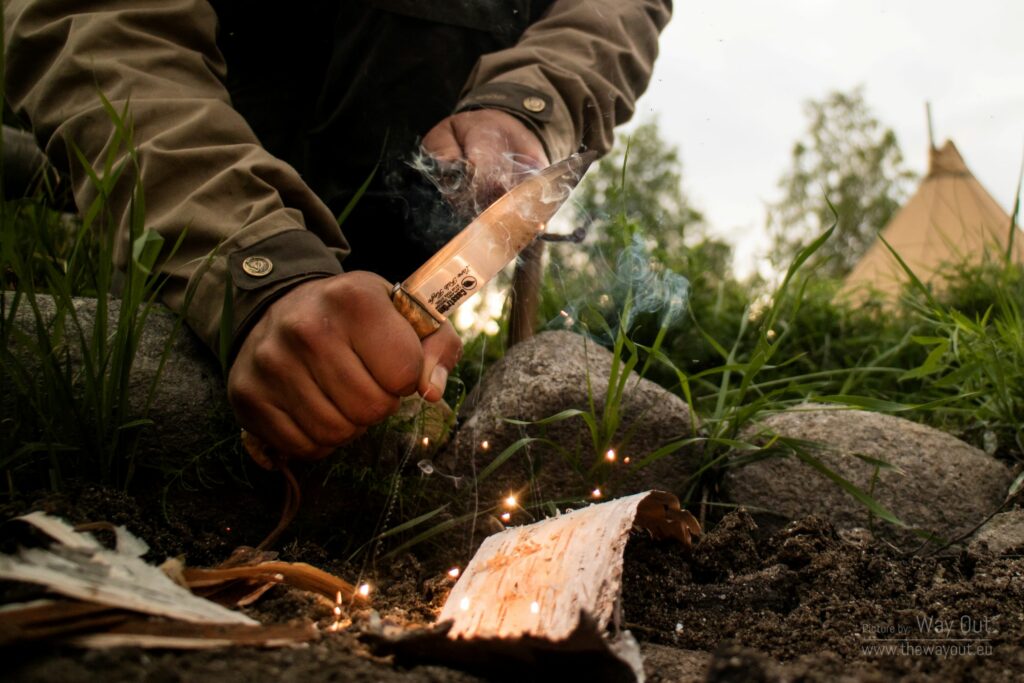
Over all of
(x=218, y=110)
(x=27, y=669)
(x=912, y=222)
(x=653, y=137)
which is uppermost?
(x=218, y=110)

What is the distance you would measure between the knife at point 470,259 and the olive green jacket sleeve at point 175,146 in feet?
0.70

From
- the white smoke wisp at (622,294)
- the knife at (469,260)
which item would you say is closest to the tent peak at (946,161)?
the white smoke wisp at (622,294)

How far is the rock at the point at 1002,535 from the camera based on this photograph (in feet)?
6.04

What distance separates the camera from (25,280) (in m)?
1.59

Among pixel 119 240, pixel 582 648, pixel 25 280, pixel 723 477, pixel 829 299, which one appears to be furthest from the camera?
pixel 829 299

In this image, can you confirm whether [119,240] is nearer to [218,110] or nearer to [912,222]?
[218,110]

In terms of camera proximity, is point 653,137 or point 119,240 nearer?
point 119,240

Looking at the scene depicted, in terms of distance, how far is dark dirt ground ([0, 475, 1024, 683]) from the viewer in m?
1.11

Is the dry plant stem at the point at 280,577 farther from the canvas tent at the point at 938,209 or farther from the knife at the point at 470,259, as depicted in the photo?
the canvas tent at the point at 938,209

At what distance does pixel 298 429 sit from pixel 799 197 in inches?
525

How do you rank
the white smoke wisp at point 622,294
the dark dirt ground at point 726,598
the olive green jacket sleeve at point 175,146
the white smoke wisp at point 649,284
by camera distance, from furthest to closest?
the white smoke wisp at point 649,284, the white smoke wisp at point 622,294, the olive green jacket sleeve at point 175,146, the dark dirt ground at point 726,598

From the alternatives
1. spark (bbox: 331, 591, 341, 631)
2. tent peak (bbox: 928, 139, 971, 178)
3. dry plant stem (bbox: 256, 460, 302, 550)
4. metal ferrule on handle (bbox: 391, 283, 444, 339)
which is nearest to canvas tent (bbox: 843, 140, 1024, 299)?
tent peak (bbox: 928, 139, 971, 178)

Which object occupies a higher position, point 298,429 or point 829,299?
point 298,429

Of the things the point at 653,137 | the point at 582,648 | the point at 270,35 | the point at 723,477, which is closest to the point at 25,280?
the point at 582,648
